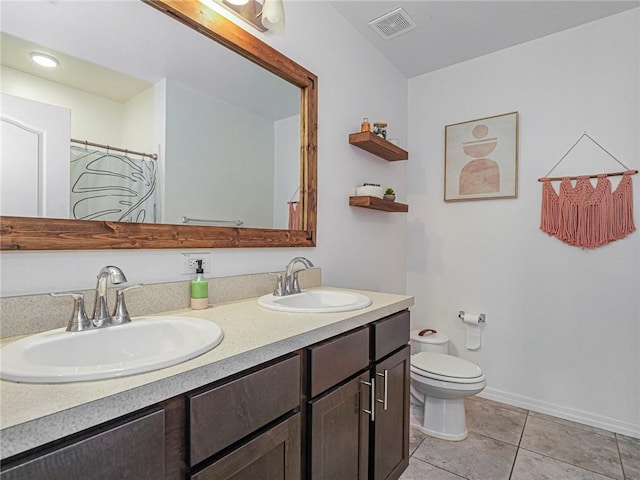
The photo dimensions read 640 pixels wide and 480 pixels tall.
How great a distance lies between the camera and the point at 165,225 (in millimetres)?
1208

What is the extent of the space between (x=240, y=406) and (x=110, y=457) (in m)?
0.28

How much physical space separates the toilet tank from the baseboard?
0.47 meters

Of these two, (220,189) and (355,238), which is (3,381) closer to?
(220,189)

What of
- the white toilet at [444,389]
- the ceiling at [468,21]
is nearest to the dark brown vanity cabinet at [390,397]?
the white toilet at [444,389]

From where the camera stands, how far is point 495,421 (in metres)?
2.15

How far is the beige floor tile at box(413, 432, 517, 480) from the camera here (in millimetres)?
1667

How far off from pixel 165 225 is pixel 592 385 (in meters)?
2.60

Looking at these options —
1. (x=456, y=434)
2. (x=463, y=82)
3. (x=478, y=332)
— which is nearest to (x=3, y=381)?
(x=456, y=434)

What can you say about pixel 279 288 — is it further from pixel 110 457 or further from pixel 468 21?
pixel 468 21

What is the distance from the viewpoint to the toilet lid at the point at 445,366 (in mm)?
1898

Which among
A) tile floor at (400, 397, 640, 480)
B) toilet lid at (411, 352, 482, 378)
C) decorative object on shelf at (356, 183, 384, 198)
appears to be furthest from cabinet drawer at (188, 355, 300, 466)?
decorative object on shelf at (356, 183, 384, 198)

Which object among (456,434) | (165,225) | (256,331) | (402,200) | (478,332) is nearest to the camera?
(256,331)

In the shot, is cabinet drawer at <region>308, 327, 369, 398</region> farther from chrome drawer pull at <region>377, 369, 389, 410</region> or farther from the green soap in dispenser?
the green soap in dispenser

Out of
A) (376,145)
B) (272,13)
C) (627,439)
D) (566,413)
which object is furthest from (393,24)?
(627,439)
